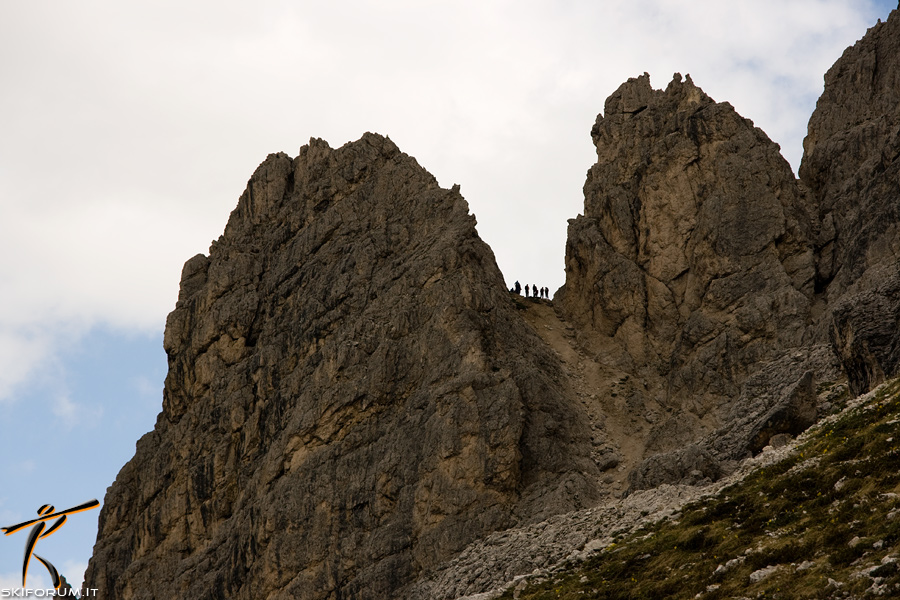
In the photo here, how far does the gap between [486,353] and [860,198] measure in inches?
1257

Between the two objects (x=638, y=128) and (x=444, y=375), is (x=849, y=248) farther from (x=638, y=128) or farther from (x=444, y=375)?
(x=444, y=375)

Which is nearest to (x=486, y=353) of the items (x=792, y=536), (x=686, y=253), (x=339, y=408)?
(x=339, y=408)

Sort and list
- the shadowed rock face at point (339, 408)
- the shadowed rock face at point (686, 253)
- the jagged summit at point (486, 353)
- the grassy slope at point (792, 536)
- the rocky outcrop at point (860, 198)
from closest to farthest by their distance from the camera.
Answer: the grassy slope at point (792, 536) → the rocky outcrop at point (860, 198) → the jagged summit at point (486, 353) → the shadowed rock face at point (339, 408) → the shadowed rock face at point (686, 253)

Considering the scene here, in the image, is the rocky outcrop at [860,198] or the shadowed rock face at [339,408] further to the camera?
the shadowed rock face at [339,408]

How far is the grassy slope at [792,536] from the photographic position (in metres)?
35.9

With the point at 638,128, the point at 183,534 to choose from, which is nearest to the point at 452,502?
the point at 183,534

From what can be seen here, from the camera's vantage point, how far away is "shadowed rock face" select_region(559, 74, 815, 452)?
262ft

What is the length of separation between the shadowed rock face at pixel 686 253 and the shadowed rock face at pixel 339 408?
8.00 m

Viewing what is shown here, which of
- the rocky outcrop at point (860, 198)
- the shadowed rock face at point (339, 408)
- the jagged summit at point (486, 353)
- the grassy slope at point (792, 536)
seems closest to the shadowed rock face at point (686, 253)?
the jagged summit at point (486, 353)

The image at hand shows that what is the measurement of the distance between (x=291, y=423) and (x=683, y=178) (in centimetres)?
3894

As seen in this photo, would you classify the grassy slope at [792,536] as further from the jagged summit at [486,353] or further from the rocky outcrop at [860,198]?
the rocky outcrop at [860,198]

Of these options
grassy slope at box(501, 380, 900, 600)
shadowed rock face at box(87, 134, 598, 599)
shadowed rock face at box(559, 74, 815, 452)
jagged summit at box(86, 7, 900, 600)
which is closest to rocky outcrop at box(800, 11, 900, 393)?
jagged summit at box(86, 7, 900, 600)

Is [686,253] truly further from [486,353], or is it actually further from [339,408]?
[339,408]

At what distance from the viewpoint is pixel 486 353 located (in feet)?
261
